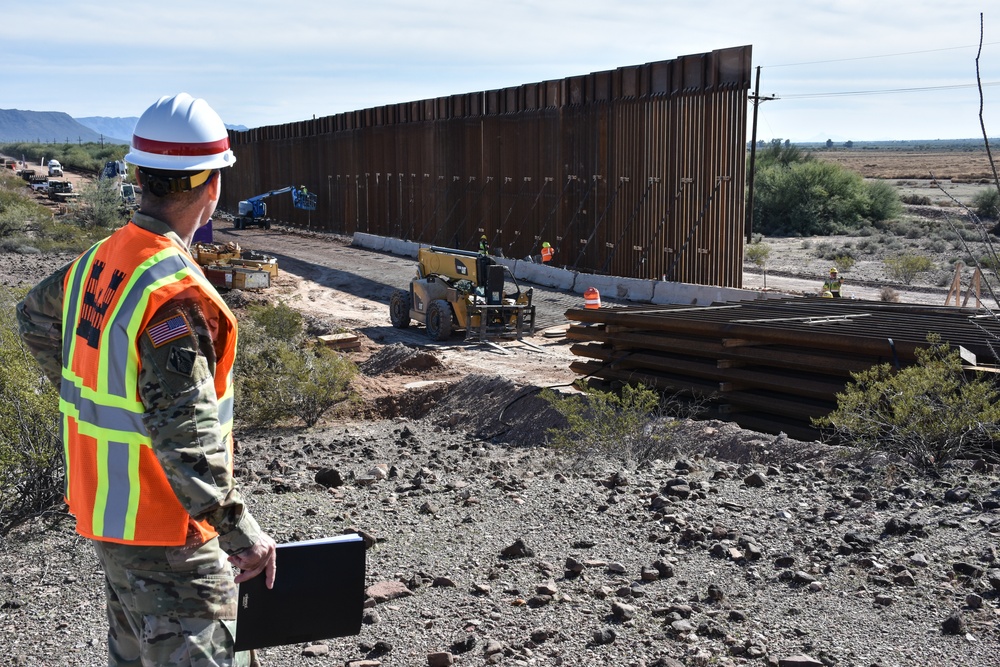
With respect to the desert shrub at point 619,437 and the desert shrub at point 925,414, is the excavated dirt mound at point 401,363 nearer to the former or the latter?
the desert shrub at point 619,437

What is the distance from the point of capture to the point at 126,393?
294 cm

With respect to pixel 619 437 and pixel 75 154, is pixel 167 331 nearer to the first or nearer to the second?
pixel 619 437

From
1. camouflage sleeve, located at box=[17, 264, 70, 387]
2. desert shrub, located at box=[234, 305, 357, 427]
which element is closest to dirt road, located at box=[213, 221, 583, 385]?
desert shrub, located at box=[234, 305, 357, 427]

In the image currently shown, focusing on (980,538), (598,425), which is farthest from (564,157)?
(980,538)

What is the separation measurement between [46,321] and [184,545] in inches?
41.0

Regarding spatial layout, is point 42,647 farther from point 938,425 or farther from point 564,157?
point 564,157

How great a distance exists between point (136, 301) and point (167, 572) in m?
0.79

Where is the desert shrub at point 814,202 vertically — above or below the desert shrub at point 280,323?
above

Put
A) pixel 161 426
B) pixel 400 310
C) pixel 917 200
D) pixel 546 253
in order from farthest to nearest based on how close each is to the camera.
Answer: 1. pixel 917 200
2. pixel 546 253
3. pixel 400 310
4. pixel 161 426

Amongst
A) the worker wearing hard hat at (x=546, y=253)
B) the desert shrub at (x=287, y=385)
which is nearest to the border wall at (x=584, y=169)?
the worker wearing hard hat at (x=546, y=253)

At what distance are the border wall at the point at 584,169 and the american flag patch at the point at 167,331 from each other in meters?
19.5

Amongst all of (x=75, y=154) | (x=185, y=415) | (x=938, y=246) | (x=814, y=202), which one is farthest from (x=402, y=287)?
(x=75, y=154)

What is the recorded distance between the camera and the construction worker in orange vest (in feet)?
9.44

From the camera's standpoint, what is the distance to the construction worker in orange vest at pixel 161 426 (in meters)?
2.88
